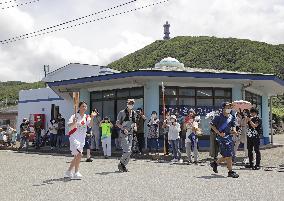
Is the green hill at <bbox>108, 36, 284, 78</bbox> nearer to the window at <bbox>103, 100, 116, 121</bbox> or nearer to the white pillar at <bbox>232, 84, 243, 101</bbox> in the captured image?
the white pillar at <bbox>232, 84, 243, 101</bbox>

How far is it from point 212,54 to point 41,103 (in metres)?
78.5

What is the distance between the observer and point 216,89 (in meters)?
21.0

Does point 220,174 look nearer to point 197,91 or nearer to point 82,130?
point 82,130

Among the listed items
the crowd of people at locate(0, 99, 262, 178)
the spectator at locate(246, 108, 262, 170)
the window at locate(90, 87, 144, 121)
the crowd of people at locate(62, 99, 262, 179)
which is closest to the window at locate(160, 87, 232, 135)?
the crowd of people at locate(0, 99, 262, 178)

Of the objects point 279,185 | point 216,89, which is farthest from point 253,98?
point 279,185

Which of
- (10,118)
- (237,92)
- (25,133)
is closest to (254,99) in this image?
(237,92)

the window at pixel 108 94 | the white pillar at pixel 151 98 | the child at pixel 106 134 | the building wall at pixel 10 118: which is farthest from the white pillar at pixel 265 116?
the building wall at pixel 10 118

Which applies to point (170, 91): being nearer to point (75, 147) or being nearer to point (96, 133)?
point (96, 133)

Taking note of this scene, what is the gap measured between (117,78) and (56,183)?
11.1 m

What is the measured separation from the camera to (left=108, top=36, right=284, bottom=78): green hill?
91.8 m

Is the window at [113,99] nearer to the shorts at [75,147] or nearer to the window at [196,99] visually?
the window at [196,99]

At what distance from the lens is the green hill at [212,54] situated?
301 ft

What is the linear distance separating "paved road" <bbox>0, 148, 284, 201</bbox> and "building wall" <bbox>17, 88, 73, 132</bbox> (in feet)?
55.6

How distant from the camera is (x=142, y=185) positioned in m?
8.88
